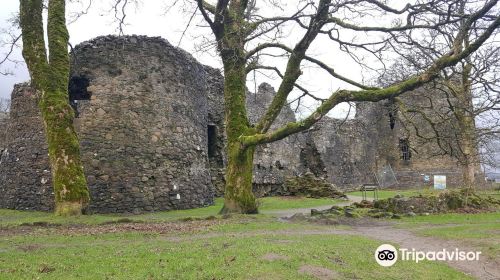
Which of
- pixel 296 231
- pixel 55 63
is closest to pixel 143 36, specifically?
pixel 55 63

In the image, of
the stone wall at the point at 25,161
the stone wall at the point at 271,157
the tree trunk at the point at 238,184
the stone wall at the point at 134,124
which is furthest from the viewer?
the stone wall at the point at 271,157

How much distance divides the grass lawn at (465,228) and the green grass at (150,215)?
18.1 ft

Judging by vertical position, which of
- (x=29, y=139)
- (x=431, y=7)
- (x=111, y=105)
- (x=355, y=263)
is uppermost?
(x=431, y=7)

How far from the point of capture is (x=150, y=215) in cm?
1402

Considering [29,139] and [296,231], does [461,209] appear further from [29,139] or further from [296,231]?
[29,139]

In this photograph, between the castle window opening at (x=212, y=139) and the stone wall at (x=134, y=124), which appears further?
the castle window opening at (x=212, y=139)

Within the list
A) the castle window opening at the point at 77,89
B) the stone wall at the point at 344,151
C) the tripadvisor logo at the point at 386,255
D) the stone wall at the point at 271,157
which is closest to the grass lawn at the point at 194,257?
the tripadvisor logo at the point at 386,255

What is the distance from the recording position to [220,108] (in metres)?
22.1

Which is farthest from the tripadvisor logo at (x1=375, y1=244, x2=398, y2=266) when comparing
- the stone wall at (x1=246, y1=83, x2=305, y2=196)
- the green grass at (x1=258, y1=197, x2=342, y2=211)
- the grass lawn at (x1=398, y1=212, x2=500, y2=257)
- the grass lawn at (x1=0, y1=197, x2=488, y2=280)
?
the stone wall at (x1=246, y1=83, x2=305, y2=196)

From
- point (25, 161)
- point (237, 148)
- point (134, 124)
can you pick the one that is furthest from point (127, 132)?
point (237, 148)

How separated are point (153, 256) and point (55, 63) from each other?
23.3ft

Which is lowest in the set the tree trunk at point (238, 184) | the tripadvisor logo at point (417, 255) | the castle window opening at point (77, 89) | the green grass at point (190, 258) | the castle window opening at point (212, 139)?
the tripadvisor logo at point (417, 255)

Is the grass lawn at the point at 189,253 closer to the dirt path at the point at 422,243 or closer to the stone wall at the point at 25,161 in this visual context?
the dirt path at the point at 422,243

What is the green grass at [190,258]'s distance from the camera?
5.85 metres
